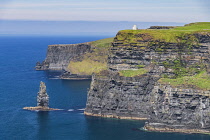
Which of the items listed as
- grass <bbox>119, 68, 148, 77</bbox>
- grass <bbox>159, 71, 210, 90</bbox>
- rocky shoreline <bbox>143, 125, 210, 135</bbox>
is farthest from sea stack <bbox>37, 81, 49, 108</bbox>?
grass <bbox>159, 71, 210, 90</bbox>

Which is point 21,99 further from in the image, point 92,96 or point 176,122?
point 176,122

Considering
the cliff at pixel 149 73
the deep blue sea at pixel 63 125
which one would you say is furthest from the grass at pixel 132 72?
the deep blue sea at pixel 63 125

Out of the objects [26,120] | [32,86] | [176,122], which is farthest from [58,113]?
[32,86]

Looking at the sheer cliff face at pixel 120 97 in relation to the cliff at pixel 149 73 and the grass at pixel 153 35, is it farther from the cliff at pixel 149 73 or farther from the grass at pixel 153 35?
the grass at pixel 153 35

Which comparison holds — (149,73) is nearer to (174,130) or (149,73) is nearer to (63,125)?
(174,130)

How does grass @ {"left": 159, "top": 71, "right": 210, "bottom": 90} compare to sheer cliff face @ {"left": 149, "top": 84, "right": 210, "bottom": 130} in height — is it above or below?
above

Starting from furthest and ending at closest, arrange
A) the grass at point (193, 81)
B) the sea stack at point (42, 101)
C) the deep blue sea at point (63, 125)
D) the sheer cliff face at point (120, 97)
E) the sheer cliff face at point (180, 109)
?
the sea stack at point (42, 101)
the sheer cliff face at point (120, 97)
the grass at point (193, 81)
the sheer cliff face at point (180, 109)
the deep blue sea at point (63, 125)

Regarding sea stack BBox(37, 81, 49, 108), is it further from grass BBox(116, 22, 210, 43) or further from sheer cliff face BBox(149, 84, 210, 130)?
sheer cliff face BBox(149, 84, 210, 130)

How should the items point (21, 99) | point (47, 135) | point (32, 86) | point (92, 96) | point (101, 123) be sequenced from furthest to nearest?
point (32, 86) < point (21, 99) < point (92, 96) < point (101, 123) < point (47, 135)
